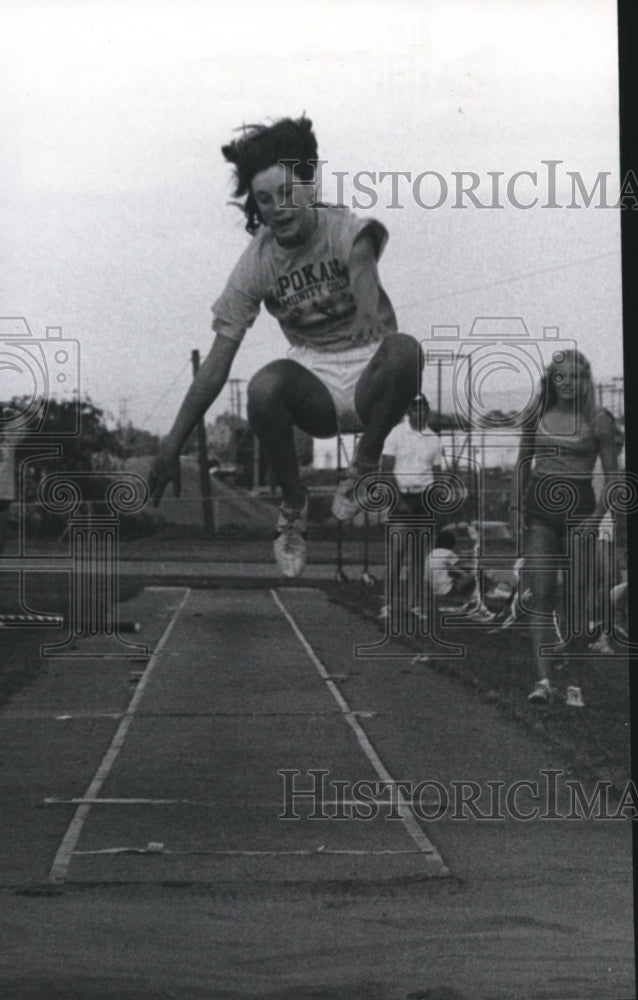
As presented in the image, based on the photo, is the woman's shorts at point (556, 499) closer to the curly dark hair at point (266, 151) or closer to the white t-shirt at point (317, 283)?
the white t-shirt at point (317, 283)

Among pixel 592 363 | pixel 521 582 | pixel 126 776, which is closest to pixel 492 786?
pixel 521 582

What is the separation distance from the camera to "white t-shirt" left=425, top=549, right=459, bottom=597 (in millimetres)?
4223

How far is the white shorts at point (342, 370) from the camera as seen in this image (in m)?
3.92

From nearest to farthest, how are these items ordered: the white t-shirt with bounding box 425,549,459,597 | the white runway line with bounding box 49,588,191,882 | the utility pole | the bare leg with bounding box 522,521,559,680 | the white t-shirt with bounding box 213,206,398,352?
1. the white t-shirt with bounding box 213,206,398,352
2. the utility pole
3. the white t-shirt with bounding box 425,549,459,597
4. the bare leg with bounding box 522,521,559,680
5. the white runway line with bounding box 49,588,191,882

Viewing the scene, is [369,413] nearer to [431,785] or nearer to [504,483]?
[504,483]

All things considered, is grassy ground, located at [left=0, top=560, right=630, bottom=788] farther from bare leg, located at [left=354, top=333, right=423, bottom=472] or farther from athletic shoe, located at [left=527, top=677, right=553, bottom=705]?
bare leg, located at [left=354, top=333, right=423, bottom=472]

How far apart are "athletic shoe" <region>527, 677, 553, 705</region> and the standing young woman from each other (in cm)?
59

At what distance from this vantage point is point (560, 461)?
4.26m

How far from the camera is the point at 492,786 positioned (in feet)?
15.5

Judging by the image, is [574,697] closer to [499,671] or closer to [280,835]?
[499,671]

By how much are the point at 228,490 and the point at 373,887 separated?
1.01m

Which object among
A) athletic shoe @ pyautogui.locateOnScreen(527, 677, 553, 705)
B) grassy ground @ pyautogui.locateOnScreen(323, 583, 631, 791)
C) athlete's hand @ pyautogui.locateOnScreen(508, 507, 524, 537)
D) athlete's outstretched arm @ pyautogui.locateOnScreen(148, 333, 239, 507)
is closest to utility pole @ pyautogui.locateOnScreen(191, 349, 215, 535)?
athlete's outstretched arm @ pyautogui.locateOnScreen(148, 333, 239, 507)

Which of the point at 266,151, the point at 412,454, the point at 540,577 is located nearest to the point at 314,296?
the point at 266,151

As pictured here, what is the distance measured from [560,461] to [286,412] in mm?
600
